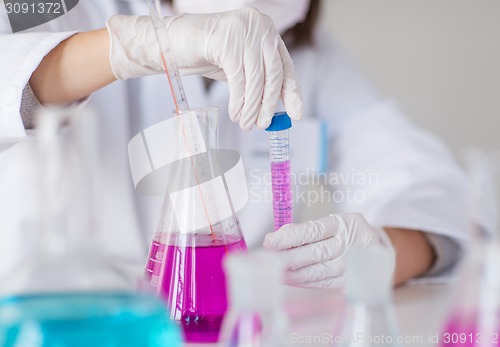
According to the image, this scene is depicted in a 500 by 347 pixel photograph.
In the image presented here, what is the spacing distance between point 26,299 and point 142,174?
0.58 meters

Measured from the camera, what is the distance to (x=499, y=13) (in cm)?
277

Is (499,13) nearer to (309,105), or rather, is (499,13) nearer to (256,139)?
(309,105)

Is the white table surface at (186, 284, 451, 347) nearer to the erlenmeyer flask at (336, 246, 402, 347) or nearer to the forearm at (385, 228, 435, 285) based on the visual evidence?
the forearm at (385, 228, 435, 285)

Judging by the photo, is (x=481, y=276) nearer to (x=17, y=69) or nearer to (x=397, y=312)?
(x=397, y=312)

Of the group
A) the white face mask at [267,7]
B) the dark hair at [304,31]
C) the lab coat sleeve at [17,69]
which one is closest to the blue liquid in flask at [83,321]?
the lab coat sleeve at [17,69]

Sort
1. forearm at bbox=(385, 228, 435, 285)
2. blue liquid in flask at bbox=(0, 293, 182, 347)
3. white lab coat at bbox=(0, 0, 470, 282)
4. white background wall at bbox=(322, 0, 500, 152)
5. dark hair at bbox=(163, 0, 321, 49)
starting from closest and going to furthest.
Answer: blue liquid in flask at bbox=(0, 293, 182, 347) < forearm at bbox=(385, 228, 435, 285) < white lab coat at bbox=(0, 0, 470, 282) < dark hair at bbox=(163, 0, 321, 49) < white background wall at bbox=(322, 0, 500, 152)

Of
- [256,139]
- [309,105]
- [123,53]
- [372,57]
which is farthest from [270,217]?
[372,57]

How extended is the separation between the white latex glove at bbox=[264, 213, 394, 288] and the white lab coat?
1.70ft

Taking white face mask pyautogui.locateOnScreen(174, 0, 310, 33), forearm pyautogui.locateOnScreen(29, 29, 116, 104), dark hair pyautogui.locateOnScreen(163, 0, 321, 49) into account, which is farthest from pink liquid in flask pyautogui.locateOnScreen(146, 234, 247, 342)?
dark hair pyautogui.locateOnScreen(163, 0, 321, 49)

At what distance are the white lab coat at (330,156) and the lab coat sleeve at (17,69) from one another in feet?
0.71

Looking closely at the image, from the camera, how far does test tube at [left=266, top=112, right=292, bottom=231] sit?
2.78ft

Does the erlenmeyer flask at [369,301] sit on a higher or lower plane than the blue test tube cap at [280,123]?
lower

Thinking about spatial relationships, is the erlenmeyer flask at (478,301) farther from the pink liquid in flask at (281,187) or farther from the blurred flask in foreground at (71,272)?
the pink liquid in flask at (281,187)

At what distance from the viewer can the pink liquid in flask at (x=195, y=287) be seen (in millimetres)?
787
